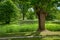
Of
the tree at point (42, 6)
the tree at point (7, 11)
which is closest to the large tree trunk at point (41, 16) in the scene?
the tree at point (42, 6)

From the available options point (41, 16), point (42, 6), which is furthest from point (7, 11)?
point (42, 6)

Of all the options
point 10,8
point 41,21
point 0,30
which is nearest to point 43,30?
point 41,21

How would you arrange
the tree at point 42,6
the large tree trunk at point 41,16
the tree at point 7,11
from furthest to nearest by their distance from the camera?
the tree at point 7,11 < the large tree trunk at point 41,16 < the tree at point 42,6

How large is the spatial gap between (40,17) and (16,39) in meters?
6.52

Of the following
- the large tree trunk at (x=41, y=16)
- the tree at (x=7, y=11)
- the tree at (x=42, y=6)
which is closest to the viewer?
the tree at (x=42, y=6)

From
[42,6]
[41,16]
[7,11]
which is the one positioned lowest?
[41,16]

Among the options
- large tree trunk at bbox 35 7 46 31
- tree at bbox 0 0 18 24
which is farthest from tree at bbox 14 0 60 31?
tree at bbox 0 0 18 24

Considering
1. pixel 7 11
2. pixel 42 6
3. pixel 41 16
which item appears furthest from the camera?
pixel 7 11

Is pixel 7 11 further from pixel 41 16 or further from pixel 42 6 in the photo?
pixel 42 6

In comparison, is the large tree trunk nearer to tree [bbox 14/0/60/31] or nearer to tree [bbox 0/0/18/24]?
tree [bbox 14/0/60/31]

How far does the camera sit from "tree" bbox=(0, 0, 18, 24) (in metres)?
35.0

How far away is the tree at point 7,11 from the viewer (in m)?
35.0

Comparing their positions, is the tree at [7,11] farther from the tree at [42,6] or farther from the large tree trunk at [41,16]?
the tree at [42,6]

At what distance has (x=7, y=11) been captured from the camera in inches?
1404
